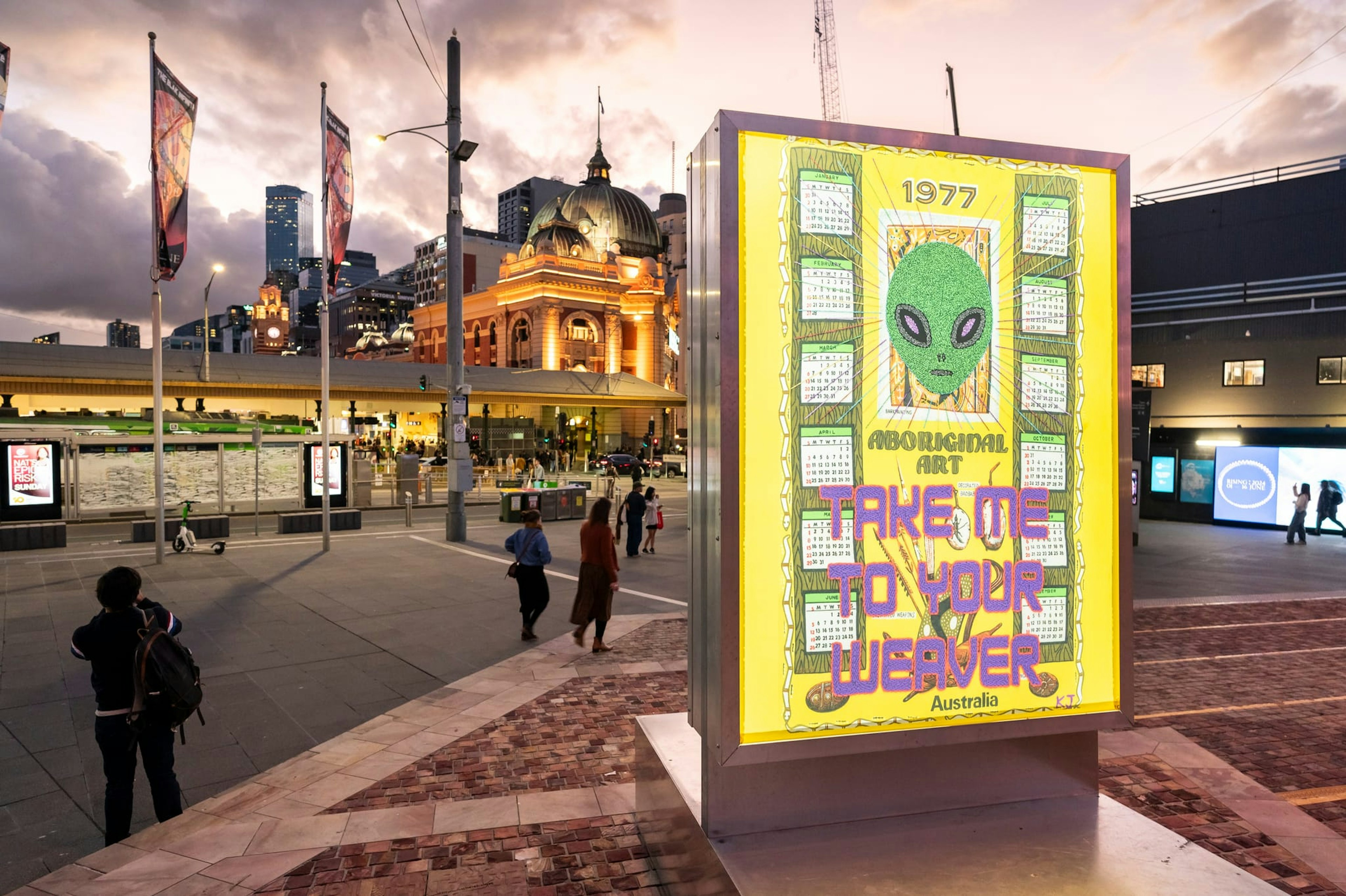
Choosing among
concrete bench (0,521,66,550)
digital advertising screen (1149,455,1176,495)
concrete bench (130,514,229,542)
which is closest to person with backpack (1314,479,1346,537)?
digital advertising screen (1149,455,1176,495)

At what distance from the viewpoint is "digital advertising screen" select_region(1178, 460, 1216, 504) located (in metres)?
25.7

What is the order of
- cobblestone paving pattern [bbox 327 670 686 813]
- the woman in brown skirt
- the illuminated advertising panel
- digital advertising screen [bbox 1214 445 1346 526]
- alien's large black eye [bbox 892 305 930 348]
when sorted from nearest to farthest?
alien's large black eye [bbox 892 305 930 348]
cobblestone paving pattern [bbox 327 670 686 813]
the woman in brown skirt
digital advertising screen [bbox 1214 445 1346 526]
the illuminated advertising panel

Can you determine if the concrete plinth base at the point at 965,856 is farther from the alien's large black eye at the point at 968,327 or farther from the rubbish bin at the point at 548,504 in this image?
the rubbish bin at the point at 548,504

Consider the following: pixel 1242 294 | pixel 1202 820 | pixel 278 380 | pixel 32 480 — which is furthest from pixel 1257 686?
pixel 278 380

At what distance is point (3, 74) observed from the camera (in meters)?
11.0

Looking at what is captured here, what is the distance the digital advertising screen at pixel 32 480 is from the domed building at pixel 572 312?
45.6 m

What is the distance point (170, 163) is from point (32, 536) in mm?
9358

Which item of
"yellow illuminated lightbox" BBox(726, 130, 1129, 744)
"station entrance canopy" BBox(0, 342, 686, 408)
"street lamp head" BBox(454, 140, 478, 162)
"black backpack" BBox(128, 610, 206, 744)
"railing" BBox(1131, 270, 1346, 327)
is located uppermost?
"street lamp head" BBox(454, 140, 478, 162)

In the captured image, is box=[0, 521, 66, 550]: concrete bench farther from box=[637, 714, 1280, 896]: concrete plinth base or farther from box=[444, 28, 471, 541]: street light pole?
box=[637, 714, 1280, 896]: concrete plinth base

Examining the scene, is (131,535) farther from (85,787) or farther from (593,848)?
(593,848)

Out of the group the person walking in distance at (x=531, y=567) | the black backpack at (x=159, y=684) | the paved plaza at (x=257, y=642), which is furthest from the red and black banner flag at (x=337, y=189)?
the black backpack at (x=159, y=684)

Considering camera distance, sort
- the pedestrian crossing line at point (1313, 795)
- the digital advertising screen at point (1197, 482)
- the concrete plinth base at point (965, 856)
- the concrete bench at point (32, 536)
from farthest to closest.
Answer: the digital advertising screen at point (1197, 482), the concrete bench at point (32, 536), the pedestrian crossing line at point (1313, 795), the concrete plinth base at point (965, 856)

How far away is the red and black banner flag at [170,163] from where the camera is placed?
14281mm

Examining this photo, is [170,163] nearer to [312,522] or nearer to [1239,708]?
[312,522]
